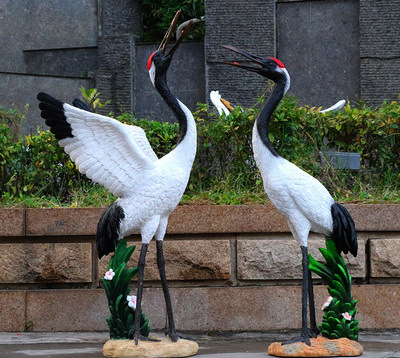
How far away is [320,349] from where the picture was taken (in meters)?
4.57

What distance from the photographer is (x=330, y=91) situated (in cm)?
1269

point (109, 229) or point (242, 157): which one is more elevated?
point (242, 157)

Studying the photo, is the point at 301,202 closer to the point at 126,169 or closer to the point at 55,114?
the point at 126,169

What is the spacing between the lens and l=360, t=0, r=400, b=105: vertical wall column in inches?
479

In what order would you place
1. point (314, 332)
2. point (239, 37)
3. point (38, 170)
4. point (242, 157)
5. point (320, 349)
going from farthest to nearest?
point (239, 37) < point (38, 170) < point (242, 157) < point (314, 332) < point (320, 349)

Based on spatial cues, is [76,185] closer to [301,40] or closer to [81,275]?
[81,275]

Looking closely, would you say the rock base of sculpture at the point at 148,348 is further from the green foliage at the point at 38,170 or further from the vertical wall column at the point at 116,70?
the vertical wall column at the point at 116,70

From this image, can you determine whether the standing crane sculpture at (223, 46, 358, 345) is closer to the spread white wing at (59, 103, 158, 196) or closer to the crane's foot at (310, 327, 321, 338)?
the crane's foot at (310, 327, 321, 338)

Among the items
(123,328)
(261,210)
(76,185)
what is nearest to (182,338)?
(123,328)

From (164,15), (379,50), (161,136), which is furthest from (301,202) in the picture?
(164,15)

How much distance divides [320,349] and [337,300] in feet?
1.37

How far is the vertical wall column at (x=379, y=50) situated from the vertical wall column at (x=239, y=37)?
165 centimetres

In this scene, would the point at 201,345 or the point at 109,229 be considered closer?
the point at 109,229

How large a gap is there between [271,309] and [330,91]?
750 centimetres
